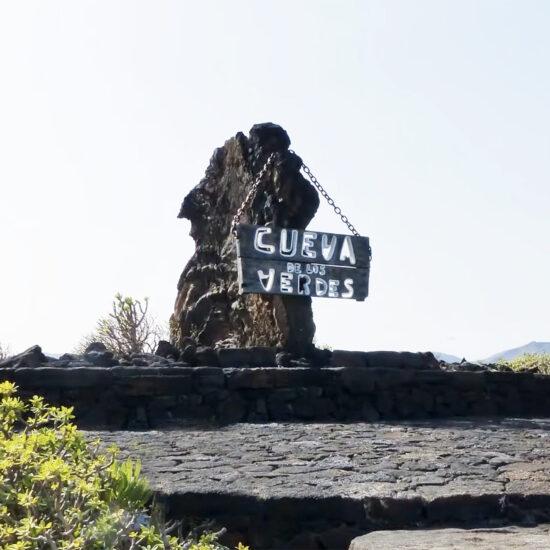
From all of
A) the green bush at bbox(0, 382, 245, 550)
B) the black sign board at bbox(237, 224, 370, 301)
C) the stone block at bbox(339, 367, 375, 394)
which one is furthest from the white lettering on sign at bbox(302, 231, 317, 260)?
the green bush at bbox(0, 382, 245, 550)

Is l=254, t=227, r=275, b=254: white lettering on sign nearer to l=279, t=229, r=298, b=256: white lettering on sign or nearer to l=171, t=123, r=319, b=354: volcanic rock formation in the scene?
l=279, t=229, r=298, b=256: white lettering on sign

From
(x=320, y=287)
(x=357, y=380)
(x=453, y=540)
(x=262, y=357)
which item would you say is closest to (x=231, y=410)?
(x=262, y=357)

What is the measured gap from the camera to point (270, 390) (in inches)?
344

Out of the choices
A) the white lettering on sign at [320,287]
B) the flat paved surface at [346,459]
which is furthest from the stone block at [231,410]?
the white lettering on sign at [320,287]

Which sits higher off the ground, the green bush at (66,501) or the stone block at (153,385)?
the stone block at (153,385)

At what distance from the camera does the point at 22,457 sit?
3.59m

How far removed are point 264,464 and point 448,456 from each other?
1.28 metres

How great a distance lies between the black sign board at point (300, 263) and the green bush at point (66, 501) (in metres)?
5.94

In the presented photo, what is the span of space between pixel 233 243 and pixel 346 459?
692 cm

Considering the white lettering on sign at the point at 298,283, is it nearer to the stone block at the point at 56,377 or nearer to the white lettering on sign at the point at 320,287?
the white lettering on sign at the point at 320,287

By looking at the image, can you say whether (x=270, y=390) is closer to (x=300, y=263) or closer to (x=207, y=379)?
(x=207, y=379)

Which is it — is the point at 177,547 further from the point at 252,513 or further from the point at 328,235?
the point at 328,235

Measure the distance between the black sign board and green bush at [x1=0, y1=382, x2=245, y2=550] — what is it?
5940 millimetres

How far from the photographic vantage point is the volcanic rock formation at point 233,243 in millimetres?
10656
